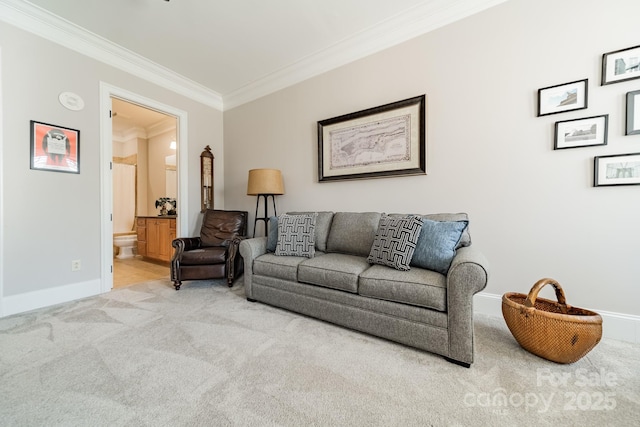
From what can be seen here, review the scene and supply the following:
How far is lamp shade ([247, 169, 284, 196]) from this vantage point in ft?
9.94

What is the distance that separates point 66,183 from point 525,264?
14.6 ft

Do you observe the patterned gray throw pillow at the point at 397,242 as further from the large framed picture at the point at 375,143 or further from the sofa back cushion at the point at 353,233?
the large framed picture at the point at 375,143

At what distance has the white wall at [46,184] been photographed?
2248 millimetres

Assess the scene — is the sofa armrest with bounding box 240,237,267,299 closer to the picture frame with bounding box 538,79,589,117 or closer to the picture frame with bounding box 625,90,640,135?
the picture frame with bounding box 538,79,589,117

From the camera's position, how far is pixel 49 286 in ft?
8.05

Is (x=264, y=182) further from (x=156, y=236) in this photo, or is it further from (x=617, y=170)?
(x=617, y=170)

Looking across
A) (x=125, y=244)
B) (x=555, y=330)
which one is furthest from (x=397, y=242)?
(x=125, y=244)

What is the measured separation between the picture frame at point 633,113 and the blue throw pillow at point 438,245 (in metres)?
1.23

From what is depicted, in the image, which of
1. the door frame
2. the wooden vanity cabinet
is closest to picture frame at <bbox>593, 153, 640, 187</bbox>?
the door frame

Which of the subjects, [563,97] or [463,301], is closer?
[463,301]

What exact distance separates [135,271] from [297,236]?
9.86ft

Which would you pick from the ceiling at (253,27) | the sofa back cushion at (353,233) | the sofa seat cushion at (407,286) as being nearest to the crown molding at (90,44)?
the ceiling at (253,27)

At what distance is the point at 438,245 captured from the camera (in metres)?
1.76

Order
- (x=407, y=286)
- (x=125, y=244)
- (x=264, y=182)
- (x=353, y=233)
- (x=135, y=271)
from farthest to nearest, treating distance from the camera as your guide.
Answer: (x=125, y=244)
(x=135, y=271)
(x=264, y=182)
(x=353, y=233)
(x=407, y=286)
